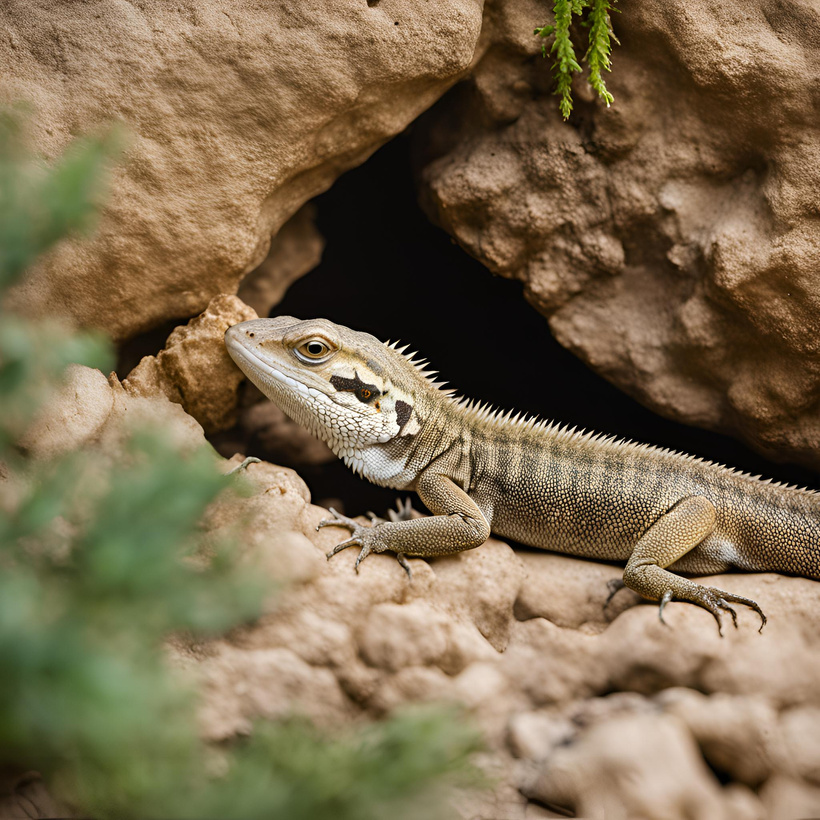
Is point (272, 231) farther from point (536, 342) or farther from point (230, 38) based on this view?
point (536, 342)

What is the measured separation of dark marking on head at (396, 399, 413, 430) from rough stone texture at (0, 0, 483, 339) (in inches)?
47.8

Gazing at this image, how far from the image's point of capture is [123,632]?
4.79 ft

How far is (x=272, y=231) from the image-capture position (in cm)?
411

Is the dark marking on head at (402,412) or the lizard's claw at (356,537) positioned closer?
the lizard's claw at (356,537)

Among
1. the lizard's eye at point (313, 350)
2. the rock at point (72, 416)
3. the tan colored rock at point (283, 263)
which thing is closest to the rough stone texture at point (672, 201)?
the tan colored rock at point (283, 263)

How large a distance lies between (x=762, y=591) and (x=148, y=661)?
3.14 metres

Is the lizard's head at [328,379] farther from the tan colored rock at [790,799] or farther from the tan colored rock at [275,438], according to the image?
the tan colored rock at [790,799]

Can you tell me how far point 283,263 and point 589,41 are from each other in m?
2.42

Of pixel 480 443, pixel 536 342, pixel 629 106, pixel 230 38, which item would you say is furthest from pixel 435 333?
pixel 230 38

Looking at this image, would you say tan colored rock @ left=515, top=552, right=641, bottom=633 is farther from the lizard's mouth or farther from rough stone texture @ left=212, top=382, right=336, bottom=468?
rough stone texture @ left=212, top=382, right=336, bottom=468

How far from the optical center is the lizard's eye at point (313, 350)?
362cm

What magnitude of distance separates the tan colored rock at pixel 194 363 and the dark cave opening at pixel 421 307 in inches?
65.0

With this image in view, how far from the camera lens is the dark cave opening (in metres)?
5.43

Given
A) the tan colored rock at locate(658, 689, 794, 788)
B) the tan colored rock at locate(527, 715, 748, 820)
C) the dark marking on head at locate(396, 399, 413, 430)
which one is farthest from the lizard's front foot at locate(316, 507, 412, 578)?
the tan colored rock at locate(658, 689, 794, 788)
